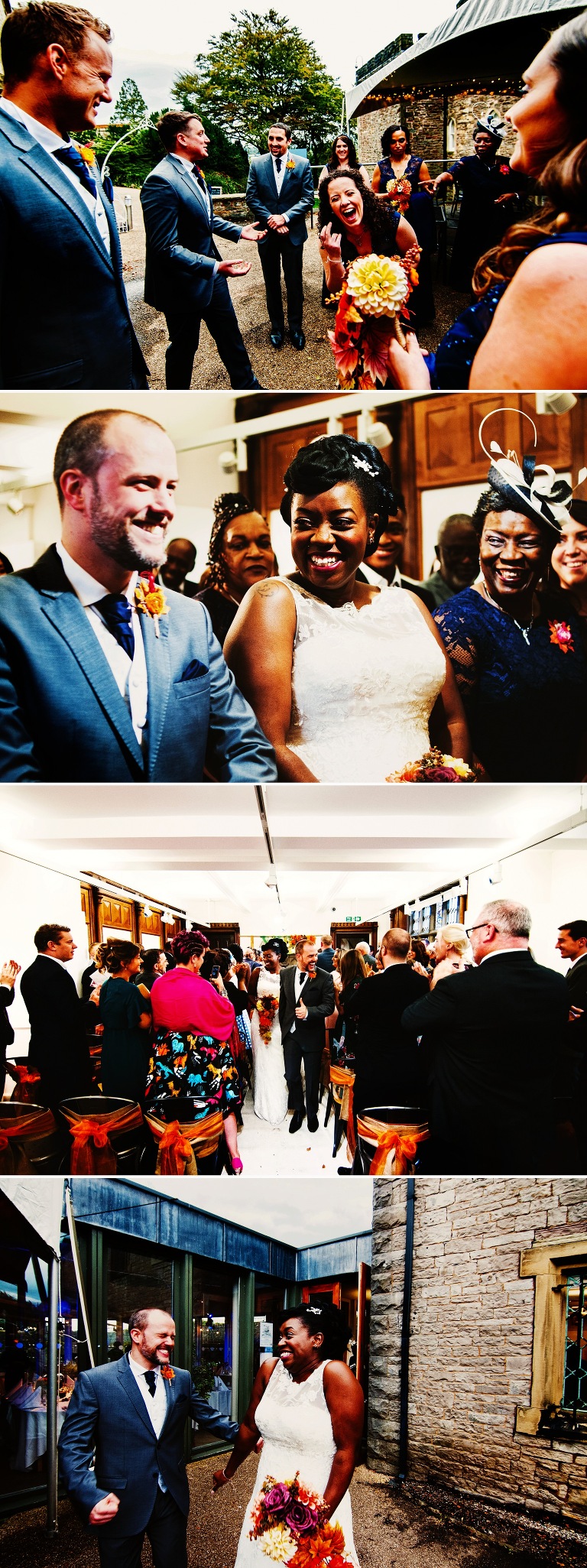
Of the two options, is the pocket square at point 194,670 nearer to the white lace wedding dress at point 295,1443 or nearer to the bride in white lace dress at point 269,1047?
the bride in white lace dress at point 269,1047

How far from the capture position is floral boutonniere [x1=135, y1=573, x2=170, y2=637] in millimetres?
3381

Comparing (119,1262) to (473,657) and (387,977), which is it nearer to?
(387,977)

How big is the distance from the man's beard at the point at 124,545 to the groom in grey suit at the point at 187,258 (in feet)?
1.63

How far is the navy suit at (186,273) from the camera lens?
324cm

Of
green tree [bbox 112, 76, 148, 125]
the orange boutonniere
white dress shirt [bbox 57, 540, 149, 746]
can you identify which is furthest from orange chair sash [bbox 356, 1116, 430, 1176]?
green tree [bbox 112, 76, 148, 125]

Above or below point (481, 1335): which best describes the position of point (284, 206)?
above

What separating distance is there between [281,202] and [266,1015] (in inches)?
106

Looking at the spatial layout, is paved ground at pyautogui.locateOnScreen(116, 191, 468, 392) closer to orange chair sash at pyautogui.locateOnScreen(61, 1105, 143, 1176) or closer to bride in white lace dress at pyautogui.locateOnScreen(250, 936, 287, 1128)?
bride in white lace dress at pyautogui.locateOnScreen(250, 936, 287, 1128)

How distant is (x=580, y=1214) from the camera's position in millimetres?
3871

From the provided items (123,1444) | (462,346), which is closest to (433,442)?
(462,346)

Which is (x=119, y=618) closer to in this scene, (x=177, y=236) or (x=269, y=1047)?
(x=177, y=236)

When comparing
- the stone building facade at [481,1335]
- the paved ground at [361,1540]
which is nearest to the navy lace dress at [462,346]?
the stone building facade at [481,1335]

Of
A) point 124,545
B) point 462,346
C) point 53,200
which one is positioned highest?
point 53,200

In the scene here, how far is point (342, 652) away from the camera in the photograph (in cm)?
346
